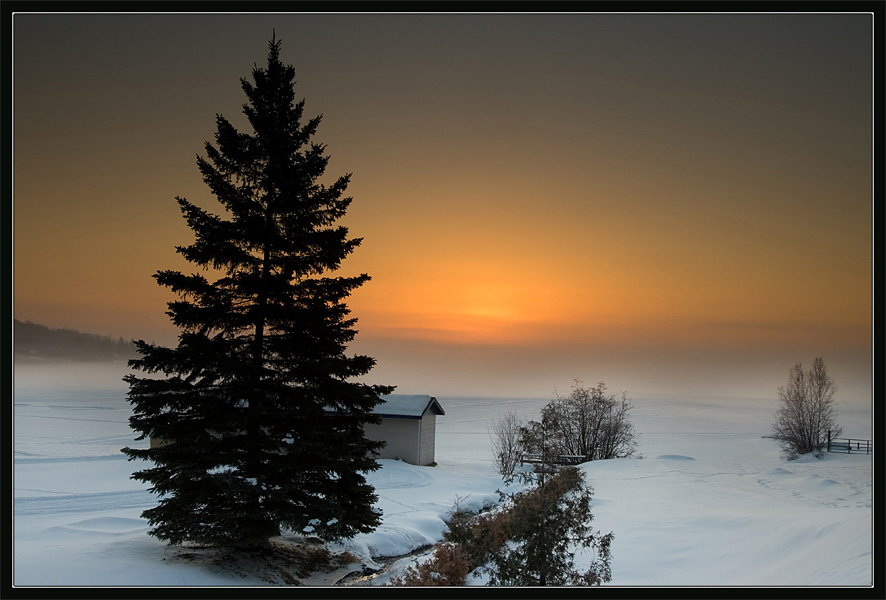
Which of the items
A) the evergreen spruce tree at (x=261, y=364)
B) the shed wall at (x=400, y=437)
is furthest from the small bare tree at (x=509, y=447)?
the evergreen spruce tree at (x=261, y=364)

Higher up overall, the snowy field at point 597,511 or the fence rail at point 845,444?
the fence rail at point 845,444

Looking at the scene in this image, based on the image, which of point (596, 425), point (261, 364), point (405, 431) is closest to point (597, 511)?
point (261, 364)

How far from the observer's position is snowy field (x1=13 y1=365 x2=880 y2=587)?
9641 millimetres

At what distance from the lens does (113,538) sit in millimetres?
11945

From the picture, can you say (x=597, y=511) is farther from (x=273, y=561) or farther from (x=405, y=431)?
(x=405, y=431)

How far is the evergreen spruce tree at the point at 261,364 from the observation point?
10.5 metres

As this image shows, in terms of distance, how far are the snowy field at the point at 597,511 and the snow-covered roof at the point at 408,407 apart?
239 cm

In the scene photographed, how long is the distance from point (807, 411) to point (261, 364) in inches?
1437

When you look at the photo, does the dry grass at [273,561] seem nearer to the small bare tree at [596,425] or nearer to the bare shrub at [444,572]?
the bare shrub at [444,572]

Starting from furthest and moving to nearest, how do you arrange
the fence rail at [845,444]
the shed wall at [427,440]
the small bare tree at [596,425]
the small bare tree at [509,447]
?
the small bare tree at [596,425]
the fence rail at [845,444]
the small bare tree at [509,447]
the shed wall at [427,440]

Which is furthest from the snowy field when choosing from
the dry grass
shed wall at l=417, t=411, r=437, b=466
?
shed wall at l=417, t=411, r=437, b=466

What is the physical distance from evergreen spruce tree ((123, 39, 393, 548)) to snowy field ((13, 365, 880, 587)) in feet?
4.08

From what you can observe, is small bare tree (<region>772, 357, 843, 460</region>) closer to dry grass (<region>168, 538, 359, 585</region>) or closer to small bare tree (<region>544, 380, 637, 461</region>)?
small bare tree (<region>544, 380, 637, 461</region>)

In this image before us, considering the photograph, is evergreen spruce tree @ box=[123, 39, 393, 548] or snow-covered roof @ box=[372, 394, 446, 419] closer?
evergreen spruce tree @ box=[123, 39, 393, 548]
